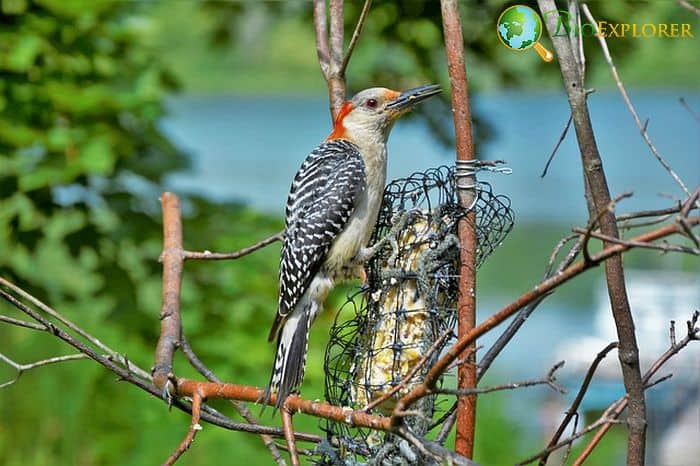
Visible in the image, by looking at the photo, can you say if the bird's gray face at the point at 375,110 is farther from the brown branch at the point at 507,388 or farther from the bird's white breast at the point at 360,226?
the brown branch at the point at 507,388

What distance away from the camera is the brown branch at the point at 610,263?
6.37 feet

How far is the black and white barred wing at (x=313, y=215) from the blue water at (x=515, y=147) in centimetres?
865

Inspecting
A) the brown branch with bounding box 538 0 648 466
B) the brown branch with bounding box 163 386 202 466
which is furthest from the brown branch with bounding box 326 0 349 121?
the brown branch with bounding box 163 386 202 466

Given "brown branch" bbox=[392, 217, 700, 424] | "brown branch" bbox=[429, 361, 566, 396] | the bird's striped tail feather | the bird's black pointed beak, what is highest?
the bird's black pointed beak

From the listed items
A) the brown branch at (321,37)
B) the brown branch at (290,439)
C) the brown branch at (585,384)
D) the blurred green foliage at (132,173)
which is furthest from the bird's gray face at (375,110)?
the brown branch at (585,384)

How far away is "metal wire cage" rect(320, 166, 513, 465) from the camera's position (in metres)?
2.30

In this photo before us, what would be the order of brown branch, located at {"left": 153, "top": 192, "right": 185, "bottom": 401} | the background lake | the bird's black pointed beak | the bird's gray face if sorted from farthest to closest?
the background lake → the bird's gray face → the bird's black pointed beak → brown branch, located at {"left": 153, "top": 192, "right": 185, "bottom": 401}

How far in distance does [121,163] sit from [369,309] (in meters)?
2.33

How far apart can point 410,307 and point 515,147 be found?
1846cm

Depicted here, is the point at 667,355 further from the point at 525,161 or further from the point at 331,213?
the point at 525,161

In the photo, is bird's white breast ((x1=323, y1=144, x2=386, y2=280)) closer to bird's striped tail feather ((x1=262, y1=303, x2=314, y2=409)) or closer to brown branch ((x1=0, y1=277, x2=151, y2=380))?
bird's striped tail feather ((x1=262, y1=303, x2=314, y2=409))

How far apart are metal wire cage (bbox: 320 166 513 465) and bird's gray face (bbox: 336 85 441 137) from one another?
2.98ft

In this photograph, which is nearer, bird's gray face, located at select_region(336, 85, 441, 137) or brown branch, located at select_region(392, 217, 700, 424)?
brown branch, located at select_region(392, 217, 700, 424)

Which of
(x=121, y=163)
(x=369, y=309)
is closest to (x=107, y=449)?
(x=121, y=163)
